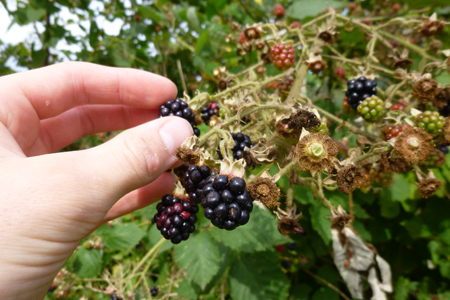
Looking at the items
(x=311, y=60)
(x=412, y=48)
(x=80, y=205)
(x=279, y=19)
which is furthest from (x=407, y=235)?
(x=80, y=205)

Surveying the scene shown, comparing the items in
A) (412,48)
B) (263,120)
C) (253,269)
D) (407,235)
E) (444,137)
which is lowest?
(407,235)

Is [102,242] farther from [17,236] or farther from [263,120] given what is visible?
[263,120]

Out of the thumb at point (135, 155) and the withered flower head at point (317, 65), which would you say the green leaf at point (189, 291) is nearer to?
the thumb at point (135, 155)

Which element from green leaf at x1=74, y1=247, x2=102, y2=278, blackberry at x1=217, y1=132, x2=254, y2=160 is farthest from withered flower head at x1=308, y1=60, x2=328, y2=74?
green leaf at x1=74, y1=247, x2=102, y2=278

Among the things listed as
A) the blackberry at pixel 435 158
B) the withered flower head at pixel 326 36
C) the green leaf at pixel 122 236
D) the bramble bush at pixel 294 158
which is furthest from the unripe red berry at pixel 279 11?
the green leaf at pixel 122 236

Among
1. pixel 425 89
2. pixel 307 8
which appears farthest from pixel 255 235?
pixel 307 8

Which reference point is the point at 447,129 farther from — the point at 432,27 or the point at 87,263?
the point at 87,263
